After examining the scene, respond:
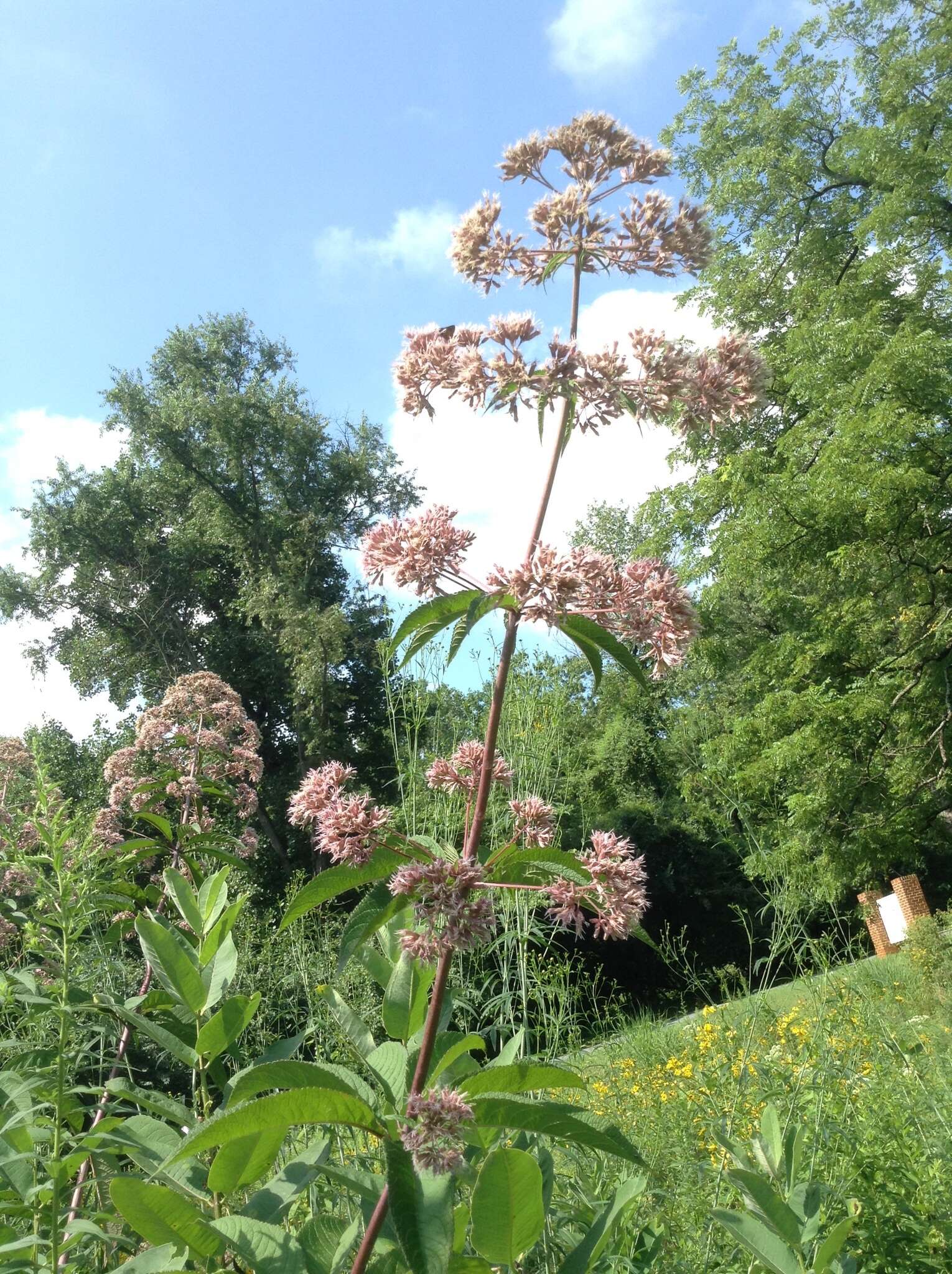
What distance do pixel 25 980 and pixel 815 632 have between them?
1361cm

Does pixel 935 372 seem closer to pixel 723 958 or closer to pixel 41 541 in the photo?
pixel 723 958

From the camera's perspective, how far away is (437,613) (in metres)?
1.42

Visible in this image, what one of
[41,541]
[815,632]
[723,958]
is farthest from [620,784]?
[41,541]

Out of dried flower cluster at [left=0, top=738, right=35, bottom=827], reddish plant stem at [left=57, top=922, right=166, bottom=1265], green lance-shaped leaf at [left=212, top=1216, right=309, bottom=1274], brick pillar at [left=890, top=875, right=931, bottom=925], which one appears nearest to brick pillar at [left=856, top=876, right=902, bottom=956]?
brick pillar at [left=890, top=875, right=931, bottom=925]

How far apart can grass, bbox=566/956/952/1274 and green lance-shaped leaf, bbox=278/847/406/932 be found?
36.8 inches

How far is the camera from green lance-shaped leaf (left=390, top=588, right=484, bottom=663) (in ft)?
4.57

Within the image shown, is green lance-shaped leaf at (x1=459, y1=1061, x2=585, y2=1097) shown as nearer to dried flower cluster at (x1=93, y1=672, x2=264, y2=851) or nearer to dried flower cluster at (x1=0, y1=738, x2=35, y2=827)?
dried flower cluster at (x1=93, y1=672, x2=264, y2=851)

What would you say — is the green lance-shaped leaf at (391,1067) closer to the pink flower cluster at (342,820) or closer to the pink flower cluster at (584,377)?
the pink flower cluster at (342,820)

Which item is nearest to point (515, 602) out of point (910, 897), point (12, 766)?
point (12, 766)

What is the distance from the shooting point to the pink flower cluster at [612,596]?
1453 mm

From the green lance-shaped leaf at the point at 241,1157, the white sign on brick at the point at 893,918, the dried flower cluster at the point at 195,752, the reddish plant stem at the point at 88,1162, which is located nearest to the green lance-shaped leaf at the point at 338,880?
the green lance-shaped leaf at the point at 241,1157

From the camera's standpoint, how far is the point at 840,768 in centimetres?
1218

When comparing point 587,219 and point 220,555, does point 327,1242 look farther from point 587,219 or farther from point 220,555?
point 220,555

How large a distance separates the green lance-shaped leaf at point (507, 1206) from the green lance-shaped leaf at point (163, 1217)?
0.35 meters
